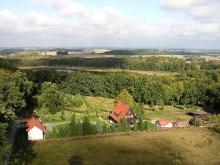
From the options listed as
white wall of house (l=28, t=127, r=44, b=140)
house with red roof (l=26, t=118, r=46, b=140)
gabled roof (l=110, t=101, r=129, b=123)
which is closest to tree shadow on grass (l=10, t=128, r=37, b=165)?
white wall of house (l=28, t=127, r=44, b=140)

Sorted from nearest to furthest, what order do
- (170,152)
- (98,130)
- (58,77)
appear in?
(170,152)
(98,130)
(58,77)

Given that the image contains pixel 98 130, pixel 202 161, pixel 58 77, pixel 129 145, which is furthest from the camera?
pixel 58 77

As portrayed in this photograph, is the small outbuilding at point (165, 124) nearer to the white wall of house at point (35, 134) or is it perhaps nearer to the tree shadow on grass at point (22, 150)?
the white wall of house at point (35, 134)

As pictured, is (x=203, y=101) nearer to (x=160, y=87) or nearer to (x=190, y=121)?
(x=160, y=87)

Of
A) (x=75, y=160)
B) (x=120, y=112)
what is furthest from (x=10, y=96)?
(x=120, y=112)

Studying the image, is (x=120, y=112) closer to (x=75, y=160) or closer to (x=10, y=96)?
(x=10, y=96)

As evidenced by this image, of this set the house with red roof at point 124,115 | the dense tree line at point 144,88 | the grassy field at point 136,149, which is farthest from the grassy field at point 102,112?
the grassy field at point 136,149

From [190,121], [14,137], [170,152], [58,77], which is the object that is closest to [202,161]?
[170,152]

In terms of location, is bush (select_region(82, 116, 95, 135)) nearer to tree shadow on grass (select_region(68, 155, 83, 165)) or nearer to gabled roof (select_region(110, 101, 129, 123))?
gabled roof (select_region(110, 101, 129, 123))
